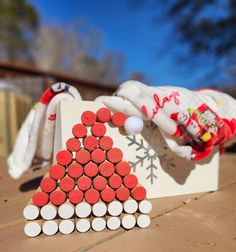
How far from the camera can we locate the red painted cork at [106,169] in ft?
2.66

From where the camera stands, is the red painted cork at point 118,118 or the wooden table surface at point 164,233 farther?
the red painted cork at point 118,118

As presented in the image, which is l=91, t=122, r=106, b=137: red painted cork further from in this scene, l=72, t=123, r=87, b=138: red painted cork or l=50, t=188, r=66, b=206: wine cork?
l=50, t=188, r=66, b=206: wine cork

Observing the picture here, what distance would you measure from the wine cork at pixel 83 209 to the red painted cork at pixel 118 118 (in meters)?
0.28

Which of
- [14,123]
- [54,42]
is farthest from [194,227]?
[54,42]

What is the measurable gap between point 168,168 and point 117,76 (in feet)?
49.0

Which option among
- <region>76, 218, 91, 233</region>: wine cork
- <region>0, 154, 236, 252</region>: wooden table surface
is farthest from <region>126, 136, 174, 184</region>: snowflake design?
<region>76, 218, 91, 233</region>: wine cork

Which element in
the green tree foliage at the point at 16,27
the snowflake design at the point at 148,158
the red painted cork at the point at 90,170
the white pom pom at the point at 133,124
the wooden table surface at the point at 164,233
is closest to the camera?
the wooden table surface at the point at 164,233

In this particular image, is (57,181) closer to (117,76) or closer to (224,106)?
(224,106)

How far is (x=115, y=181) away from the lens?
2.65ft

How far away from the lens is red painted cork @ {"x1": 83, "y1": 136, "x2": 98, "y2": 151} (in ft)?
2.74

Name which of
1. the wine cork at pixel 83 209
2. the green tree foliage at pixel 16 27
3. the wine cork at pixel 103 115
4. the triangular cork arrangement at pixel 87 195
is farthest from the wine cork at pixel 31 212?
the green tree foliage at pixel 16 27

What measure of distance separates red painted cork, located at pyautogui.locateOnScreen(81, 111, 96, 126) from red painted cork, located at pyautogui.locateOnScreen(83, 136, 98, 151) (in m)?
0.05

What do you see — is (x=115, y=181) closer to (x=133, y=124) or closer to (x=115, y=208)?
(x=115, y=208)

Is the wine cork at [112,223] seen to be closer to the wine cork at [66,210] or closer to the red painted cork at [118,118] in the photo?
the wine cork at [66,210]
